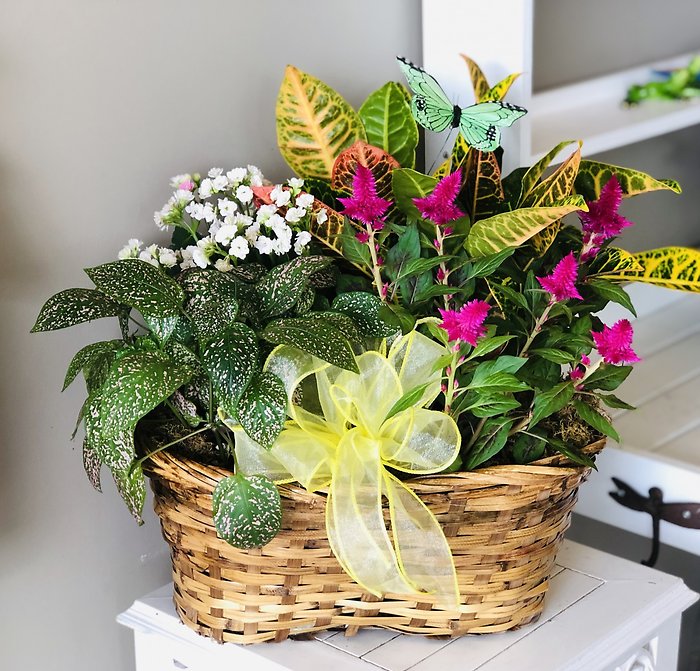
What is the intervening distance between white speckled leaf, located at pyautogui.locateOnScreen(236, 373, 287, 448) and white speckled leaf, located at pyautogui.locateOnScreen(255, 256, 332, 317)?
0.09 metres

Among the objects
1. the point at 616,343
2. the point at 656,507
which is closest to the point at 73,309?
the point at 616,343

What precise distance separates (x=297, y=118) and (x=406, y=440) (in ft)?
1.27

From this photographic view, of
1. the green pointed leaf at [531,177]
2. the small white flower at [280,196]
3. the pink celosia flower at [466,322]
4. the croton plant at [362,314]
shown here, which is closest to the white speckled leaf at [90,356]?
the croton plant at [362,314]

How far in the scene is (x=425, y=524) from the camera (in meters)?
0.86

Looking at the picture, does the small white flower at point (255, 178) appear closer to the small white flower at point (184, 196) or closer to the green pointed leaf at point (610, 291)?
the small white flower at point (184, 196)

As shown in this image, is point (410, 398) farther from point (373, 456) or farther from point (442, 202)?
point (442, 202)

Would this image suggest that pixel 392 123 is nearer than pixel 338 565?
No

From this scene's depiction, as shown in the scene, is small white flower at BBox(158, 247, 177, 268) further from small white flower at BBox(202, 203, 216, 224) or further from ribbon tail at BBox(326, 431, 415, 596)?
ribbon tail at BBox(326, 431, 415, 596)

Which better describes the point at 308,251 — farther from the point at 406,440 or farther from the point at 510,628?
the point at 510,628

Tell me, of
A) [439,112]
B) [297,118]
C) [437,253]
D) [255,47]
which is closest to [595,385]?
[437,253]

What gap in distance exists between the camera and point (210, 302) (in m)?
0.85

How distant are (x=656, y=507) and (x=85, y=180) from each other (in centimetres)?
83

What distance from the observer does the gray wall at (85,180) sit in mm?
954

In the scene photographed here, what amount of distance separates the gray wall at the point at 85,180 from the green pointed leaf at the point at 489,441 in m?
0.42
